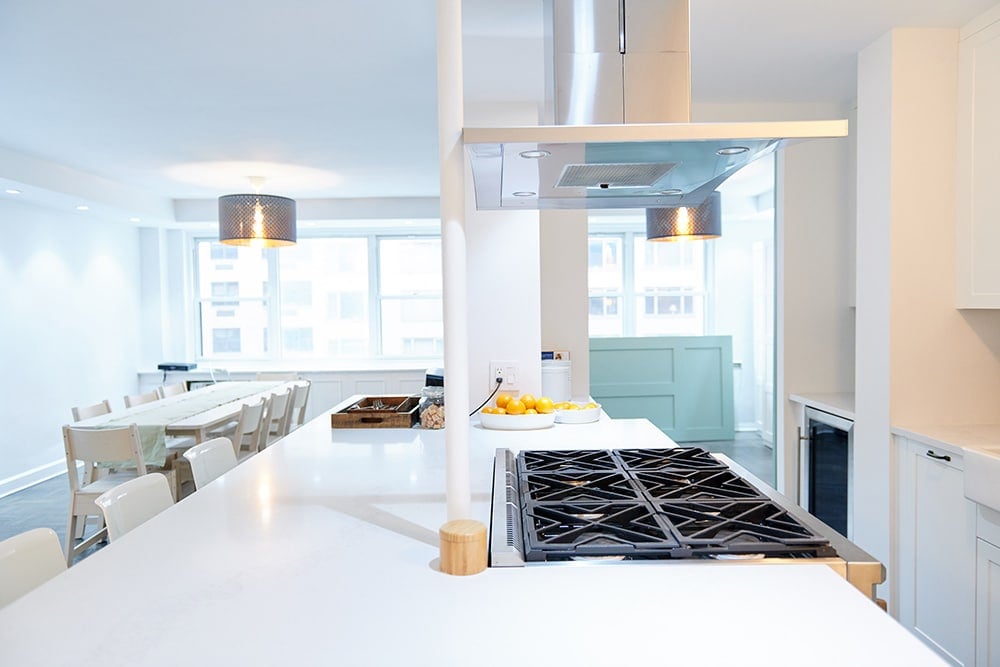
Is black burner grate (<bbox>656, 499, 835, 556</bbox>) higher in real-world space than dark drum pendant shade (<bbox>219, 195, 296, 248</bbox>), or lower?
lower

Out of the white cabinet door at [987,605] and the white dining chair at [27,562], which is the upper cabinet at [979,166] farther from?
the white dining chair at [27,562]

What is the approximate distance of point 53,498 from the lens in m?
5.18

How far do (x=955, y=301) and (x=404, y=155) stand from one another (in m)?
3.61

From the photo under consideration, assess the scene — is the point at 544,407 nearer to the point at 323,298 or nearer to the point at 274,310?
the point at 323,298

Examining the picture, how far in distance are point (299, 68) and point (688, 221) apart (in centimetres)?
260

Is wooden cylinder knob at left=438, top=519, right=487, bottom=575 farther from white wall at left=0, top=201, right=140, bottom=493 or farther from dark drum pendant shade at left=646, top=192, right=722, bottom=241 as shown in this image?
white wall at left=0, top=201, right=140, bottom=493

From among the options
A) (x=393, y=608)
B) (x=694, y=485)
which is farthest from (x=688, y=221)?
(x=393, y=608)

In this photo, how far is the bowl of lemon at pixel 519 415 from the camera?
2539mm

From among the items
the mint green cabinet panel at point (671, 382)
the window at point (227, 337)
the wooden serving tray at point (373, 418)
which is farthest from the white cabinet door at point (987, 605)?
the window at point (227, 337)

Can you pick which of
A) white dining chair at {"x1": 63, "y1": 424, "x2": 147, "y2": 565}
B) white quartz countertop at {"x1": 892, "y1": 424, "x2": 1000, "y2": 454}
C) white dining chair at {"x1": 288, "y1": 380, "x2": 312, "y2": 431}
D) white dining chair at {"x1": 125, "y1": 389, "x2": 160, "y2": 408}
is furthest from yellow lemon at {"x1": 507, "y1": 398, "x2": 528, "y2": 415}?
white dining chair at {"x1": 125, "y1": 389, "x2": 160, "y2": 408}

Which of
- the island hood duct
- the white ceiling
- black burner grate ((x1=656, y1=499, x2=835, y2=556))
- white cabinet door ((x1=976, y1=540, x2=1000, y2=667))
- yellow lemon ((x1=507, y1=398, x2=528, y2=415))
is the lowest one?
white cabinet door ((x1=976, y1=540, x2=1000, y2=667))

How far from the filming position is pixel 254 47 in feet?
9.29

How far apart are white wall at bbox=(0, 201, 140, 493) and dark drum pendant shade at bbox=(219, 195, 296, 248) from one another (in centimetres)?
188

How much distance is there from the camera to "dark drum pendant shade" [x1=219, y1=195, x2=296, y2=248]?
16.1ft
